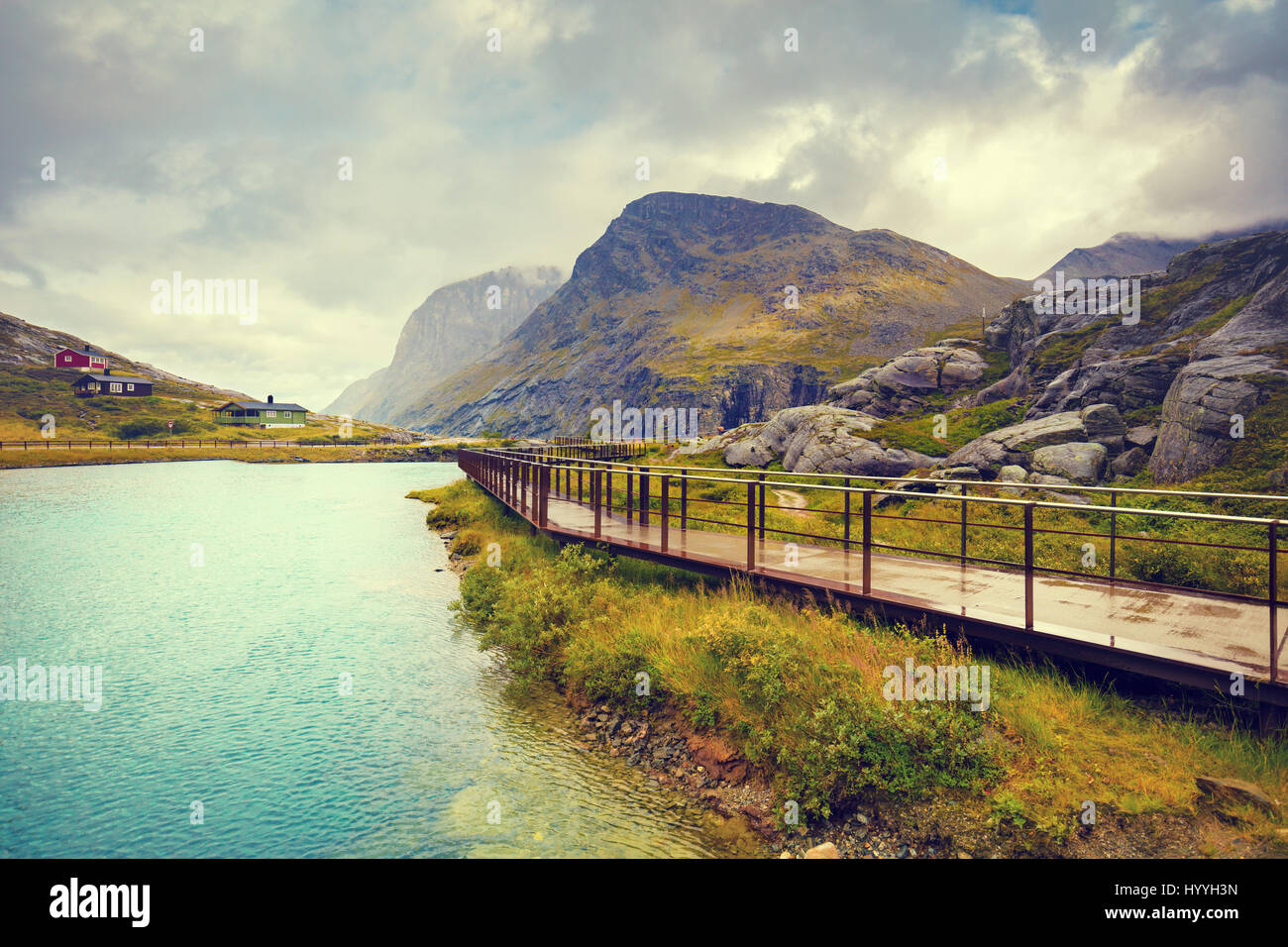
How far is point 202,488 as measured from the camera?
1923 inches

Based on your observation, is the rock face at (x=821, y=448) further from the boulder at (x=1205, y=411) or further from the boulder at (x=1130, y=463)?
the boulder at (x=1205, y=411)

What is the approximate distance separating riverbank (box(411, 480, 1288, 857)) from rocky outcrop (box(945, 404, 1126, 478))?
1457 cm

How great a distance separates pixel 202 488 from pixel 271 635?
140 ft

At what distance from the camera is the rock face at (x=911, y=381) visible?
3506 centimetres

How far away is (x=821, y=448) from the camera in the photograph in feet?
88.5

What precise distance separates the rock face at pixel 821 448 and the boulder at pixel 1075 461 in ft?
16.6

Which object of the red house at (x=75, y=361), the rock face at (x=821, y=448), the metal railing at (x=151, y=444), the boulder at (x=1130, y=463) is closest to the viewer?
the boulder at (x=1130, y=463)

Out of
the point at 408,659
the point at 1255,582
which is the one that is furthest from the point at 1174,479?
the point at 408,659

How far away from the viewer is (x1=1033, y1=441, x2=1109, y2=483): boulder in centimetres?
1831

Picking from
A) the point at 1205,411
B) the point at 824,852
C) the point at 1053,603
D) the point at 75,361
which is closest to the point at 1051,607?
the point at 1053,603

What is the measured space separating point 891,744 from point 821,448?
69.6ft

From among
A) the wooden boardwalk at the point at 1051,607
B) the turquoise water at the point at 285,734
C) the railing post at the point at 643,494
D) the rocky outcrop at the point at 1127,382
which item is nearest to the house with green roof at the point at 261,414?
the turquoise water at the point at 285,734

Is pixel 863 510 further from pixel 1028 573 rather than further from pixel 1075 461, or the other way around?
pixel 1075 461
